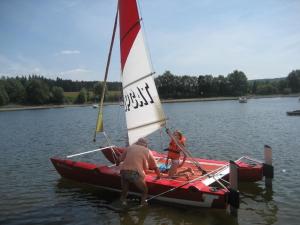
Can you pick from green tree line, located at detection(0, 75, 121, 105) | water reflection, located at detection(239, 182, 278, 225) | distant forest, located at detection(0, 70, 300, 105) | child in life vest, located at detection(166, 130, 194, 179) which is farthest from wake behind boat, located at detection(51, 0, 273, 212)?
distant forest, located at detection(0, 70, 300, 105)

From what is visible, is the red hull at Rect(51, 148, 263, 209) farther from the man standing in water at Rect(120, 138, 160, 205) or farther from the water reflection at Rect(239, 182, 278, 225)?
the man standing in water at Rect(120, 138, 160, 205)

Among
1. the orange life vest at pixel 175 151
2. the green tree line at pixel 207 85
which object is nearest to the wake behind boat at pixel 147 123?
the orange life vest at pixel 175 151

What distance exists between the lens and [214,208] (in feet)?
34.1

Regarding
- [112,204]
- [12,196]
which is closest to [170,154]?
[112,204]

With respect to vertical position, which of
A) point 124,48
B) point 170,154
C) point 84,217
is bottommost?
point 84,217

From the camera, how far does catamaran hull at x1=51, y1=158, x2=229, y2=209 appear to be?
33.7 ft

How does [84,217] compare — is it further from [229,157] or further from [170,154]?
[229,157]

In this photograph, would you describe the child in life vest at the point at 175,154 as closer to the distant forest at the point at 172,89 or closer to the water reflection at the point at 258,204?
the water reflection at the point at 258,204

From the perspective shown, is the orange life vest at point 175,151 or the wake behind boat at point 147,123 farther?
the orange life vest at point 175,151

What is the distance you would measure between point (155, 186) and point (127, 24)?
544cm

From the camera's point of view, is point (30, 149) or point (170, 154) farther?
point (30, 149)

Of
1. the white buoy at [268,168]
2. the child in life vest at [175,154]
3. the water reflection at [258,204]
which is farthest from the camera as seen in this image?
the white buoy at [268,168]

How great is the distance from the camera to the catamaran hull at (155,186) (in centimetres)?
1027

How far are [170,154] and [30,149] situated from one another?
1596cm
